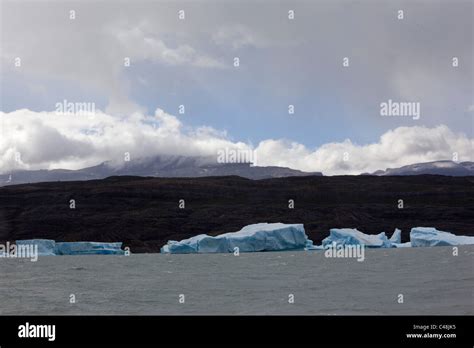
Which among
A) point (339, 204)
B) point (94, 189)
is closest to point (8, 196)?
point (94, 189)

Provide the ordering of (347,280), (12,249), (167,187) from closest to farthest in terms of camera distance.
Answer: (347,280) → (12,249) → (167,187)

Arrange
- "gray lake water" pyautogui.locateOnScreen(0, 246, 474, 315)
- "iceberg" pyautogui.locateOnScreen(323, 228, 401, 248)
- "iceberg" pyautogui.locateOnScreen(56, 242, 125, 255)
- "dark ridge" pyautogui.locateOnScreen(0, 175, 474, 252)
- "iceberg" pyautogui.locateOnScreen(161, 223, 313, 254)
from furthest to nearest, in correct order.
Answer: "dark ridge" pyautogui.locateOnScreen(0, 175, 474, 252) → "iceberg" pyautogui.locateOnScreen(56, 242, 125, 255) → "iceberg" pyautogui.locateOnScreen(323, 228, 401, 248) → "iceberg" pyautogui.locateOnScreen(161, 223, 313, 254) → "gray lake water" pyautogui.locateOnScreen(0, 246, 474, 315)

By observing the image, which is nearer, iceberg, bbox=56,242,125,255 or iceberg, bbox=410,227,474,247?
iceberg, bbox=410,227,474,247

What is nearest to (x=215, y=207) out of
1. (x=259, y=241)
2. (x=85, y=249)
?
(x=85, y=249)

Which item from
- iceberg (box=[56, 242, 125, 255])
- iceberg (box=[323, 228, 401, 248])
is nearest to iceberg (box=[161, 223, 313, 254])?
iceberg (box=[323, 228, 401, 248])

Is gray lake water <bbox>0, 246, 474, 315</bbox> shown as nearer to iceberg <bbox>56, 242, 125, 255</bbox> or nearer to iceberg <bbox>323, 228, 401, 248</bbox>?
iceberg <bbox>323, 228, 401, 248</bbox>
